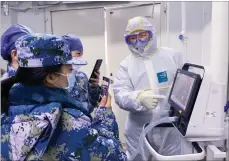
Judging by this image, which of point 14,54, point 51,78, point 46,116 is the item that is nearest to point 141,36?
point 14,54

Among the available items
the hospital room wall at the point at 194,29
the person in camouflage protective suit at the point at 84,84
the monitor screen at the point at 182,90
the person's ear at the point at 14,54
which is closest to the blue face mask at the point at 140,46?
the person in camouflage protective suit at the point at 84,84

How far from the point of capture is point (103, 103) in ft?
4.35

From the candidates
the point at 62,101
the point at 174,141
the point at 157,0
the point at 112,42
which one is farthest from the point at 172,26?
the point at 62,101

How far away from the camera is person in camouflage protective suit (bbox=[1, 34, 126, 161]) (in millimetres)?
770

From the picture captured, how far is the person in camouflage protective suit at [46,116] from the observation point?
2.52ft

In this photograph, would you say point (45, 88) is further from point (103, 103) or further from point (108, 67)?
point (108, 67)

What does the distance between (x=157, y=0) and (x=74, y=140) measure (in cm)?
240

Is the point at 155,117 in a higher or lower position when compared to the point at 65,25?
lower

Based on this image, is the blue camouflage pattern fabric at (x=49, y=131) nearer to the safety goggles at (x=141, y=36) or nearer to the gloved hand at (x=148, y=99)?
the gloved hand at (x=148, y=99)

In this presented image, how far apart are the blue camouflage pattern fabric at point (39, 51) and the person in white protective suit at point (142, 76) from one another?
968mm

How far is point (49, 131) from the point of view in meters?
0.78

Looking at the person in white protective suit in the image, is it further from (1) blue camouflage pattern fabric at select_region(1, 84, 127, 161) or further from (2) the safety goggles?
(1) blue camouflage pattern fabric at select_region(1, 84, 127, 161)

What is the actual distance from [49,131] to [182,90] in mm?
668

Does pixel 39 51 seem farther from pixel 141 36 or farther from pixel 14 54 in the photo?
pixel 141 36
